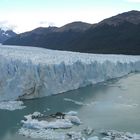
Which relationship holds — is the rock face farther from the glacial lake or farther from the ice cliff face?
the glacial lake

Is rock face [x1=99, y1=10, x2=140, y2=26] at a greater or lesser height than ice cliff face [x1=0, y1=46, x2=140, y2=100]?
greater

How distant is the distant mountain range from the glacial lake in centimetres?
2061

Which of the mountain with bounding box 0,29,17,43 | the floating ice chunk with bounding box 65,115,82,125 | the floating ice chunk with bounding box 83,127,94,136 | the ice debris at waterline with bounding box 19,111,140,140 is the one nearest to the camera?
the ice debris at waterline with bounding box 19,111,140,140

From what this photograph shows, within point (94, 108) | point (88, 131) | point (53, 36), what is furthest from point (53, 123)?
point (53, 36)

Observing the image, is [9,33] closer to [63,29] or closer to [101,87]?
[63,29]

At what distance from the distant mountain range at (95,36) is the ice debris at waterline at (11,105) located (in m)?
24.3

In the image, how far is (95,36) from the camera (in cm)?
4694

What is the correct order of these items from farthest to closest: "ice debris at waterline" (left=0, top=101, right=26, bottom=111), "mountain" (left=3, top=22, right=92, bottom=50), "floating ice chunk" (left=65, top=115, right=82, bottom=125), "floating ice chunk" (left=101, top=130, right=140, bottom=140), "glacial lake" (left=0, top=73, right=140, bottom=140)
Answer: "mountain" (left=3, top=22, right=92, bottom=50), "ice debris at waterline" (left=0, top=101, right=26, bottom=111), "floating ice chunk" (left=65, top=115, right=82, bottom=125), "glacial lake" (left=0, top=73, right=140, bottom=140), "floating ice chunk" (left=101, top=130, right=140, bottom=140)

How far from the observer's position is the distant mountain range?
41206 mm

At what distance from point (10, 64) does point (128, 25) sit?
113ft

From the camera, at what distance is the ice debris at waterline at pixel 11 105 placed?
493 inches

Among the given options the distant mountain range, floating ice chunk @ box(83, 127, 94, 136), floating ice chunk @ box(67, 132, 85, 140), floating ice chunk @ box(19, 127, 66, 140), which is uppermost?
the distant mountain range

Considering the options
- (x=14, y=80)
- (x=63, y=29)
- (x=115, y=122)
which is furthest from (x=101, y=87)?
(x=63, y=29)

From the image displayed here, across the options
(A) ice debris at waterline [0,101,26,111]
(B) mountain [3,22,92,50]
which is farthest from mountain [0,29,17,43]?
(A) ice debris at waterline [0,101,26,111]
